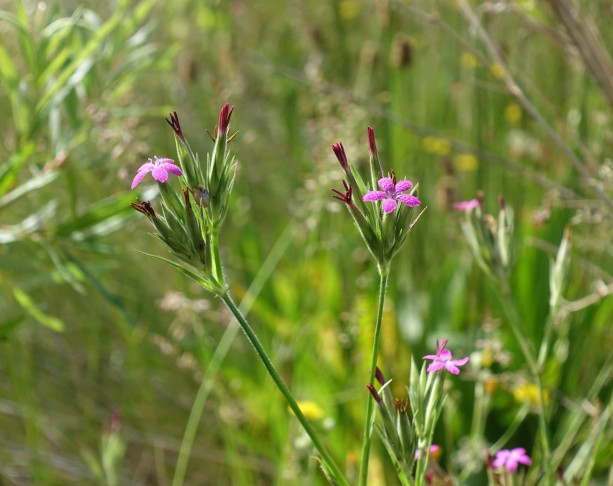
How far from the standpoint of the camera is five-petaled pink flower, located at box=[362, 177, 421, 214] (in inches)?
26.9

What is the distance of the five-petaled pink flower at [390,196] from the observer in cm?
68

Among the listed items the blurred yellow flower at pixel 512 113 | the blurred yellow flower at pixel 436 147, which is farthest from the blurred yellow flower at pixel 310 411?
the blurred yellow flower at pixel 512 113

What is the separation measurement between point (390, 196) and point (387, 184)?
1 cm

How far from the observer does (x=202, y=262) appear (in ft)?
2.30

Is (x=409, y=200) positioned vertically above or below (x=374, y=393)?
above

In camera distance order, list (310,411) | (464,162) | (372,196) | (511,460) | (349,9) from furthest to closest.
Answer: (349,9)
(464,162)
(310,411)
(511,460)
(372,196)

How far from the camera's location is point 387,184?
0.70 m

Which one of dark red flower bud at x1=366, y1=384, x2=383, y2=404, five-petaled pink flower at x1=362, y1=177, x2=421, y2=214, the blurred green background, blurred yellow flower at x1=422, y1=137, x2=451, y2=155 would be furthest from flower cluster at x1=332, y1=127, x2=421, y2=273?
blurred yellow flower at x1=422, y1=137, x2=451, y2=155

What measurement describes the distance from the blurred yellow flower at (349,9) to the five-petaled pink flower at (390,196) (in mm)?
2403

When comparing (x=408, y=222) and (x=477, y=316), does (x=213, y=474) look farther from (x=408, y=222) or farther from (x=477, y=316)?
(x=408, y=222)

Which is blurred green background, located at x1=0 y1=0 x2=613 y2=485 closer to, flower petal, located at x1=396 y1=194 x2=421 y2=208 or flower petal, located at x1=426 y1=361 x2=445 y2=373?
flower petal, located at x1=426 y1=361 x2=445 y2=373

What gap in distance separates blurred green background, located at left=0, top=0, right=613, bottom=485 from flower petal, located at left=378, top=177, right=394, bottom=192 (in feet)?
1.91

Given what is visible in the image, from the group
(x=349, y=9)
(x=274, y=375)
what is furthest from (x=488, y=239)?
(x=349, y=9)

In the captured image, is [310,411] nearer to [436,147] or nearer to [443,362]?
[443,362]
